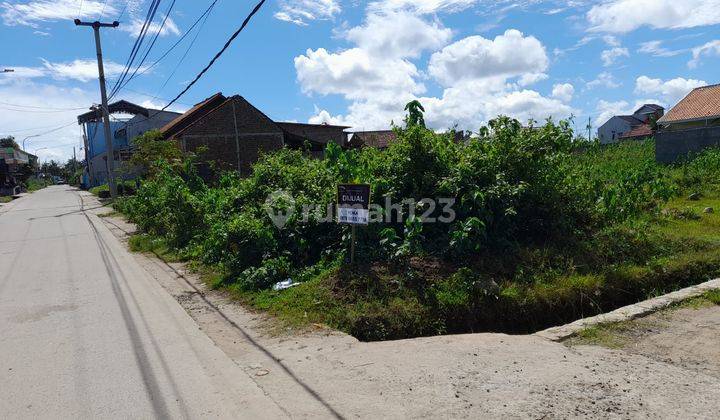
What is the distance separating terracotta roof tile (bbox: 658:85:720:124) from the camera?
34.1 metres

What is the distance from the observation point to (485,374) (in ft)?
15.1

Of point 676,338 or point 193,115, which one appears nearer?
point 676,338

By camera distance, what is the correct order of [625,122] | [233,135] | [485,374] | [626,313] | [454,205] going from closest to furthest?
[485,374] < [626,313] < [454,205] < [233,135] < [625,122]

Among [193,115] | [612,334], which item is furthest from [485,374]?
[193,115]

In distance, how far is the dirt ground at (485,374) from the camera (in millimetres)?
3963

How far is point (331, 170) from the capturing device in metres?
10.0

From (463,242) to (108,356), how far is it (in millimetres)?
4609

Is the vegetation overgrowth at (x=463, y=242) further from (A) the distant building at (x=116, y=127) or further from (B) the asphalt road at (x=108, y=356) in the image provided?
(A) the distant building at (x=116, y=127)

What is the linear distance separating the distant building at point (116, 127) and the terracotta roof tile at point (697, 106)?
44.9m

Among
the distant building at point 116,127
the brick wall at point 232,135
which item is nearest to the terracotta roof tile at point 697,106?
the brick wall at point 232,135

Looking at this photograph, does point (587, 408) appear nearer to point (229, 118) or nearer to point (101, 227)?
point (101, 227)

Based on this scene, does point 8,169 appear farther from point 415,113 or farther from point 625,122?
point 625,122

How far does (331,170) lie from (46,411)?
6.54 m

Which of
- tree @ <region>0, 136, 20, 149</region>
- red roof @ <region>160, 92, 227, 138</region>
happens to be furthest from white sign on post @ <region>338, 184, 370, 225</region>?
tree @ <region>0, 136, 20, 149</region>
